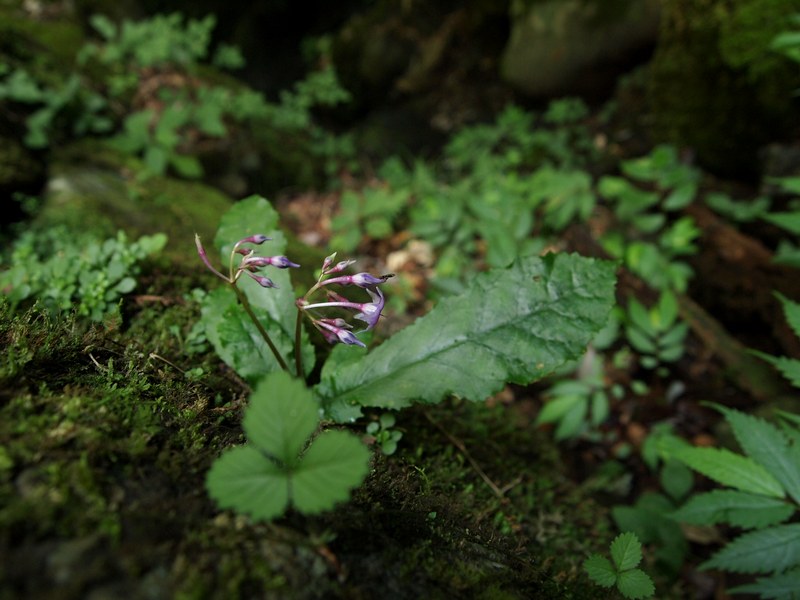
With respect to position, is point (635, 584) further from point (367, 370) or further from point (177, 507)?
point (177, 507)

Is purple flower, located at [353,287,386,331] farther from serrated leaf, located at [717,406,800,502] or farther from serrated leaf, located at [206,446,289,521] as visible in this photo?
serrated leaf, located at [717,406,800,502]

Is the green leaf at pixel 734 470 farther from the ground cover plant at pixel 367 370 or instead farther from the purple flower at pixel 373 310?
the purple flower at pixel 373 310

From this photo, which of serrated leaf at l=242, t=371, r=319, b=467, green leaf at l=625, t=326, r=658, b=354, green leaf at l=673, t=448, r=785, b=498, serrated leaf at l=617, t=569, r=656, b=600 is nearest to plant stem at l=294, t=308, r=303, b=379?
serrated leaf at l=242, t=371, r=319, b=467

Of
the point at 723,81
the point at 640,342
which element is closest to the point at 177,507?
the point at 640,342

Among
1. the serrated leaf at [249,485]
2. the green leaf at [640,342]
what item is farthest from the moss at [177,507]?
the green leaf at [640,342]

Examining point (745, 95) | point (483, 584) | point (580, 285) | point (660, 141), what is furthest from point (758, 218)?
point (483, 584)

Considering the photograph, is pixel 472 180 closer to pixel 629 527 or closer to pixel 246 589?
pixel 629 527
